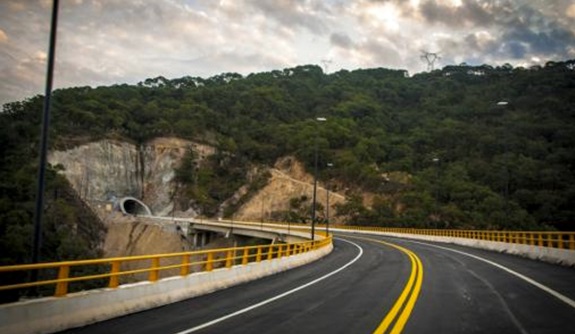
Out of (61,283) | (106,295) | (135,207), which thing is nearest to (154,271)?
(106,295)

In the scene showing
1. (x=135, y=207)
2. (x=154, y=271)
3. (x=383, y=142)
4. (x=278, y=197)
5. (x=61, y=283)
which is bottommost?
(x=135, y=207)

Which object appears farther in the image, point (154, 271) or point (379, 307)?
point (154, 271)

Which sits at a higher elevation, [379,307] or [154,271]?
[154,271]

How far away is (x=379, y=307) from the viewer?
1239cm

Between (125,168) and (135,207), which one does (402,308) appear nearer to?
(135,207)

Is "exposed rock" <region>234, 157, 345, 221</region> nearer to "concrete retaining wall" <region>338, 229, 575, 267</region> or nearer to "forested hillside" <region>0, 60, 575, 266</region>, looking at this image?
"forested hillside" <region>0, 60, 575, 266</region>

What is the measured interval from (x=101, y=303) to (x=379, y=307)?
651 centimetres

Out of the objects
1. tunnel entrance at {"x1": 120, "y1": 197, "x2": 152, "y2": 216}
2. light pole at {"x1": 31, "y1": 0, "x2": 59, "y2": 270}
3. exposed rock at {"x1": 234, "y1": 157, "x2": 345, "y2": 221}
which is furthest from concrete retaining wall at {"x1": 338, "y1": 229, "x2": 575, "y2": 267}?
tunnel entrance at {"x1": 120, "y1": 197, "x2": 152, "y2": 216}

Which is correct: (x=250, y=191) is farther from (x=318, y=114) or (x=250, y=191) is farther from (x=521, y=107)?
(x=521, y=107)

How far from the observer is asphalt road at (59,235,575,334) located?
10031 millimetres

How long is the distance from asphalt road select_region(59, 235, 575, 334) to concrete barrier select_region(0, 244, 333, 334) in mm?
336

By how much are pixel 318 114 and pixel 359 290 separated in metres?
177

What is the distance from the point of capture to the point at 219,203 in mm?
141875

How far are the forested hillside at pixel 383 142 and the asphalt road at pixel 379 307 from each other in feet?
213
